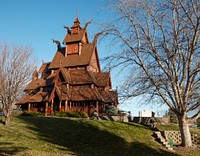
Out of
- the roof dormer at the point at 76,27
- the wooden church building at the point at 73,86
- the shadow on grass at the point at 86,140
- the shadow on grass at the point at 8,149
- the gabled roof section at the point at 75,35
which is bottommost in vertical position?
the shadow on grass at the point at 86,140

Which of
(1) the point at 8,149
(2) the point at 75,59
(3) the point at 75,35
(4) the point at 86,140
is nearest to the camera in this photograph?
(1) the point at 8,149

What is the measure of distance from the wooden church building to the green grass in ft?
41.2

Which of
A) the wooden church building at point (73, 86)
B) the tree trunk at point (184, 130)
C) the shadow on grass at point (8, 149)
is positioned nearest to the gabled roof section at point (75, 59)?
the wooden church building at point (73, 86)

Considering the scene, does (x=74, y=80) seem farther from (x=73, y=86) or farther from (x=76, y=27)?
A: (x=76, y=27)

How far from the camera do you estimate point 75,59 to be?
39094 millimetres

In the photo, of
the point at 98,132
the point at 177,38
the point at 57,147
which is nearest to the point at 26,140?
the point at 57,147

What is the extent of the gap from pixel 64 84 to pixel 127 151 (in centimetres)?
2259

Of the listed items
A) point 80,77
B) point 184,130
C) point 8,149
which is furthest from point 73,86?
point 8,149

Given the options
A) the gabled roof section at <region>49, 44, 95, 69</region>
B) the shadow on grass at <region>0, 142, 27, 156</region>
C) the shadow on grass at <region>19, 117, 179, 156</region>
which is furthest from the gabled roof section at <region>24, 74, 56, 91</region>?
the shadow on grass at <region>0, 142, 27, 156</region>

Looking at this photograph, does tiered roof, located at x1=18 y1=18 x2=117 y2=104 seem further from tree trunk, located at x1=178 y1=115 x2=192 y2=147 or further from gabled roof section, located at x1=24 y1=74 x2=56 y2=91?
tree trunk, located at x1=178 y1=115 x2=192 y2=147

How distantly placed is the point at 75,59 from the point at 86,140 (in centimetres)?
2510

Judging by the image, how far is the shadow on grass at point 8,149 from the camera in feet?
31.9

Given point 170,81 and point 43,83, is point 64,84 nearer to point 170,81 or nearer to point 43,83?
point 43,83

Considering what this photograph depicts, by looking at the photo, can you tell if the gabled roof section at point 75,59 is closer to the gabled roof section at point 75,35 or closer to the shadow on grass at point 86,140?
the gabled roof section at point 75,35
